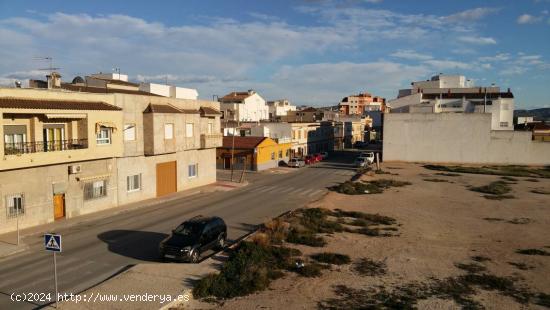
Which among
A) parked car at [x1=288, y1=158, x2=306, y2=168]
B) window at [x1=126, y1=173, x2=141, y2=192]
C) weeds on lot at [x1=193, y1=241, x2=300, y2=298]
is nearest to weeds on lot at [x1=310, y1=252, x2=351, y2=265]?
weeds on lot at [x1=193, y1=241, x2=300, y2=298]

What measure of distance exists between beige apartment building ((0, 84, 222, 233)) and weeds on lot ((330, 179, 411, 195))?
46.3 ft

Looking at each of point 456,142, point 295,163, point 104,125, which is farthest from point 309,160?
point 104,125

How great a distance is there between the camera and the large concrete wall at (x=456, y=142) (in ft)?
206

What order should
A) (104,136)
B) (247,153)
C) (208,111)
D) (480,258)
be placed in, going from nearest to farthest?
(480,258)
(104,136)
(208,111)
(247,153)

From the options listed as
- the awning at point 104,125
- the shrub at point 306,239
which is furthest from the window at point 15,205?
the shrub at point 306,239

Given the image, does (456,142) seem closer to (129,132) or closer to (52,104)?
(129,132)

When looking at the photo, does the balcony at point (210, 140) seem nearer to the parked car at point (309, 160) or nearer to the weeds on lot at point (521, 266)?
the parked car at point (309, 160)

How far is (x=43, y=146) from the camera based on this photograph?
24797 millimetres

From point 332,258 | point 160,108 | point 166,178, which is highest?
point 160,108

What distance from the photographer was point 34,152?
23875mm

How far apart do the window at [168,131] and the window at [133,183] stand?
393cm

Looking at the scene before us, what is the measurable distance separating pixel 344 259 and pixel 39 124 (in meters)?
18.6

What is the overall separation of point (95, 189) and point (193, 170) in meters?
12.2

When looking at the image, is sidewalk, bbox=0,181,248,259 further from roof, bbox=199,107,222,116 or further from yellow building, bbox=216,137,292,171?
yellow building, bbox=216,137,292,171
